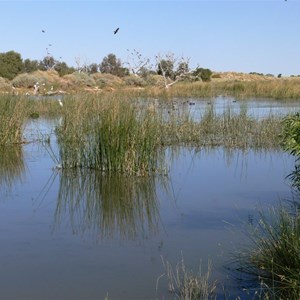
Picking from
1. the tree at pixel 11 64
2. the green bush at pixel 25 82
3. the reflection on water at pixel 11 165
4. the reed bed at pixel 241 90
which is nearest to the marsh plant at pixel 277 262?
the reflection on water at pixel 11 165

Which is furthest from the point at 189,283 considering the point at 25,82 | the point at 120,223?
the point at 25,82

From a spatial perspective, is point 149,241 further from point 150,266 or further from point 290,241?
point 290,241

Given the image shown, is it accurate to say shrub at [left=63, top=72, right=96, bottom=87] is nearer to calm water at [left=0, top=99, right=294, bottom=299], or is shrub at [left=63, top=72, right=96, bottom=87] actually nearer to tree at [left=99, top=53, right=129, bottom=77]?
tree at [left=99, top=53, right=129, bottom=77]

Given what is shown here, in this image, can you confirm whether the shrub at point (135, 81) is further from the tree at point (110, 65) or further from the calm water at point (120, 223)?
the calm water at point (120, 223)

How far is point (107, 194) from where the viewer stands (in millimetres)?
7039

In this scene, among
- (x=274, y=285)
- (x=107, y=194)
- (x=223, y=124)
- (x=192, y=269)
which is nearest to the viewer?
(x=274, y=285)

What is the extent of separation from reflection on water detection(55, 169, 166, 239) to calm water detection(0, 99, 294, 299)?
1 centimetres

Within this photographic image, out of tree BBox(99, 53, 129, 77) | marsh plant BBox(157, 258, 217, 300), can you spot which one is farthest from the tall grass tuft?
tree BBox(99, 53, 129, 77)

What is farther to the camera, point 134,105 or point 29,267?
point 134,105

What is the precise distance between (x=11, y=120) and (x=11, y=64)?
34.4 meters

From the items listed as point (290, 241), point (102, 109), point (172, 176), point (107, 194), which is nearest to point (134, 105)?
point (102, 109)

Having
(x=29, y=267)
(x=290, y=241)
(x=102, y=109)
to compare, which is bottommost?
(x=29, y=267)

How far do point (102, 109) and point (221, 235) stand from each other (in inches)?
144

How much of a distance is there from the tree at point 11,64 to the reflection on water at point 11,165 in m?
31.4
